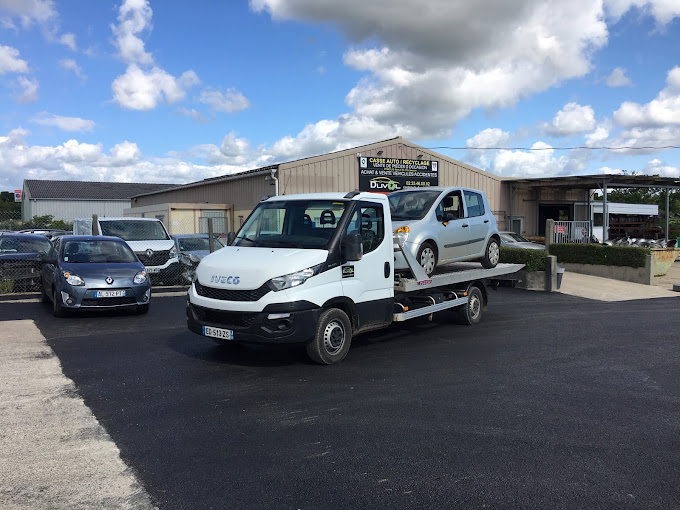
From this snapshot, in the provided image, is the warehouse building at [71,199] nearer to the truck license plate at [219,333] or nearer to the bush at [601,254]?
the bush at [601,254]

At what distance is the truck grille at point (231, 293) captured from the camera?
6543mm

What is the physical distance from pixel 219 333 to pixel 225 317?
0.20m

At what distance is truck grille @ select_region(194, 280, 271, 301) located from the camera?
6.54 meters

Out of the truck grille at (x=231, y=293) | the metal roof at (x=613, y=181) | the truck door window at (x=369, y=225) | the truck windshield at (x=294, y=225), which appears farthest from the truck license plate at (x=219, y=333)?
the metal roof at (x=613, y=181)

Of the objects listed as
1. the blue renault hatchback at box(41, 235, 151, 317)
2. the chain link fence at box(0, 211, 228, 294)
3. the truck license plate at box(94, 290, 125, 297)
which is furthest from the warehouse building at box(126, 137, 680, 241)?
the truck license plate at box(94, 290, 125, 297)

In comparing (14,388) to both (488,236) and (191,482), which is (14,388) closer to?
(191,482)

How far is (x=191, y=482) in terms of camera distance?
395 centimetres

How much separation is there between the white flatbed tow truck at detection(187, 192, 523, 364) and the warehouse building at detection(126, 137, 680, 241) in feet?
49.4

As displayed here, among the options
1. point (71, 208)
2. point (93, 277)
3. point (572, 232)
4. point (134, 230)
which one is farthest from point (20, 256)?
point (71, 208)

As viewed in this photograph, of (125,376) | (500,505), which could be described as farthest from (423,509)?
(125,376)

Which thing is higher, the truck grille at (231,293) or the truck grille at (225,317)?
the truck grille at (231,293)

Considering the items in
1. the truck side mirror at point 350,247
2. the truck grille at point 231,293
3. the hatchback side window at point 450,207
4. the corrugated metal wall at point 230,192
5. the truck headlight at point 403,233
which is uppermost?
the corrugated metal wall at point 230,192

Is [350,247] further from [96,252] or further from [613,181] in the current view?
[613,181]

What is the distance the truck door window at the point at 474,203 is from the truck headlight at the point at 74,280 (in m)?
6.97
